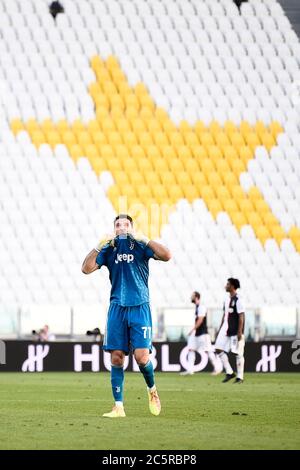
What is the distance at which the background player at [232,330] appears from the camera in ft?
57.3

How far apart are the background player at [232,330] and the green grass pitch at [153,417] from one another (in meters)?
0.62

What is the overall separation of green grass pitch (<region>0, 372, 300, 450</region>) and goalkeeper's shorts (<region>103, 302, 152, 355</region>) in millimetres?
618

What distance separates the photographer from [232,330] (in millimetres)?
17891

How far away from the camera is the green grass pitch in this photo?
7.57m

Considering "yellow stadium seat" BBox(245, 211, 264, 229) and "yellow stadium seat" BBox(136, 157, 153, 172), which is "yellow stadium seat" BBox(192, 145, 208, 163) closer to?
"yellow stadium seat" BBox(136, 157, 153, 172)

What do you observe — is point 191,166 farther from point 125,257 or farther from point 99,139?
point 125,257

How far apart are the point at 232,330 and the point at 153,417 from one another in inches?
320

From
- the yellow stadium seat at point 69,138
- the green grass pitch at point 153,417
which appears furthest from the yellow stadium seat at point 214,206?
the green grass pitch at point 153,417

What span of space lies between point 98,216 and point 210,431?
57.6ft

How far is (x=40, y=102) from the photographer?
26438mm

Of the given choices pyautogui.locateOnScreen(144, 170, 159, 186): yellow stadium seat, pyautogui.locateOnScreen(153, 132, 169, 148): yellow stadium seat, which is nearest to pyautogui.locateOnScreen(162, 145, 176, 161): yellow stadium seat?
pyautogui.locateOnScreen(153, 132, 169, 148): yellow stadium seat

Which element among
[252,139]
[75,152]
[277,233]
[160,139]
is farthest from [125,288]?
[252,139]
